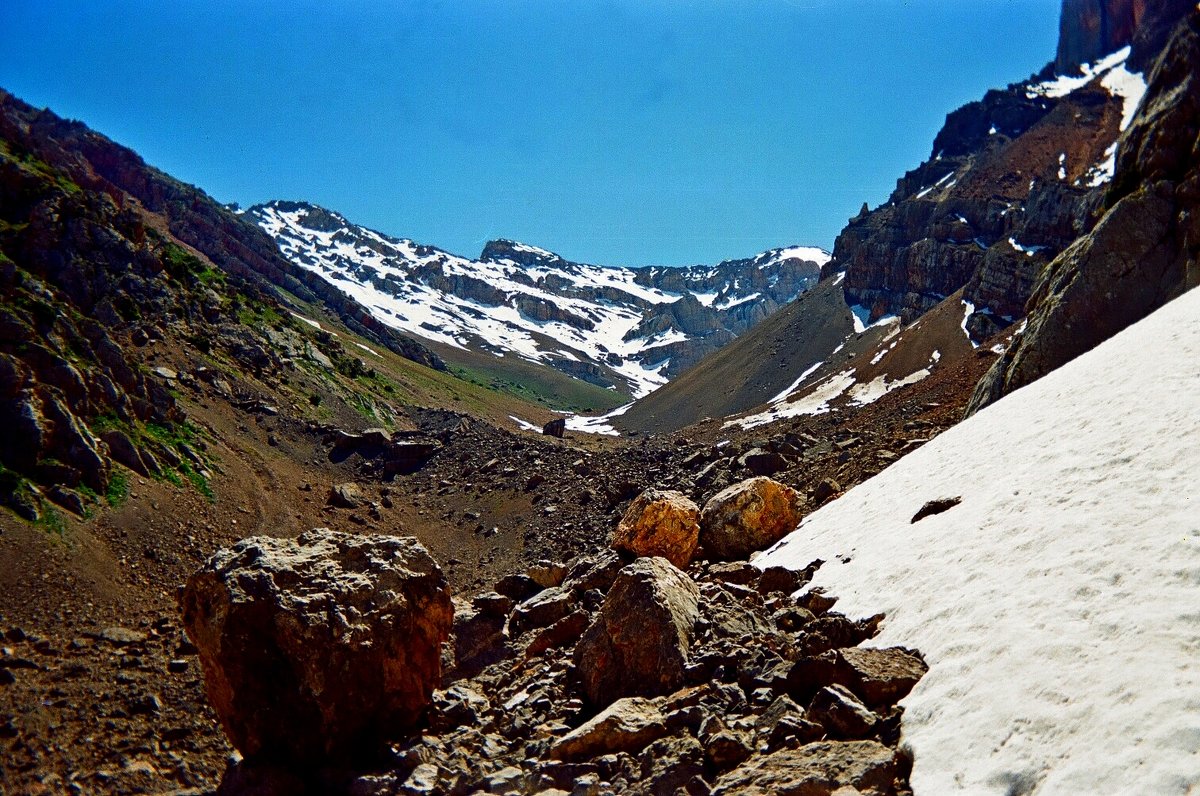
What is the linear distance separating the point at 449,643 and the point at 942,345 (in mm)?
71987

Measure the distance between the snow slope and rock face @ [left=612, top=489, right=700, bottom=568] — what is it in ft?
7.57

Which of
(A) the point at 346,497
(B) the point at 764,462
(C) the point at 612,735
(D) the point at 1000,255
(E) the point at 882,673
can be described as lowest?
(C) the point at 612,735

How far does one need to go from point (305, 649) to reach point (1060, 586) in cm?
1055

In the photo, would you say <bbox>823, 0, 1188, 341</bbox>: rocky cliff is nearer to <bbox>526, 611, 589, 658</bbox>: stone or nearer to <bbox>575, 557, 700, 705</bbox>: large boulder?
<bbox>526, 611, 589, 658</bbox>: stone

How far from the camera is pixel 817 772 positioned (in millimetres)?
7480

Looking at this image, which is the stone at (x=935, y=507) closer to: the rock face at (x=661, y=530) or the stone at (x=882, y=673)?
the stone at (x=882, y=673)

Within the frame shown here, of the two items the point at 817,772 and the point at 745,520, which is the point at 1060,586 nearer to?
the point at 817,772

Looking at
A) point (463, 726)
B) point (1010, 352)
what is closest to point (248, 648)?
point (463, 726)

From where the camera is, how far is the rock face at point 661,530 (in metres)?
18.3

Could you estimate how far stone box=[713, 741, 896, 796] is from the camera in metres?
7.20

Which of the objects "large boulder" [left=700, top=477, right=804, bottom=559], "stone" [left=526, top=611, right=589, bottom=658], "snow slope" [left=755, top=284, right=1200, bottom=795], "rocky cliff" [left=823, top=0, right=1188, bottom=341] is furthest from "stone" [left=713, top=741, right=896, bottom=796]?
"rocky cliff" [left=823, top=0, right=1188, bottom=341]

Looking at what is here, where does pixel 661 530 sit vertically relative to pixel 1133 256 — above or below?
below

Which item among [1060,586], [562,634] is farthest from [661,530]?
[1060,586]

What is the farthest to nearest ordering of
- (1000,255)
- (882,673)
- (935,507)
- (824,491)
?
1. (1000,255)
2. (824,491)
3. (935,507)
4. (882,673)
